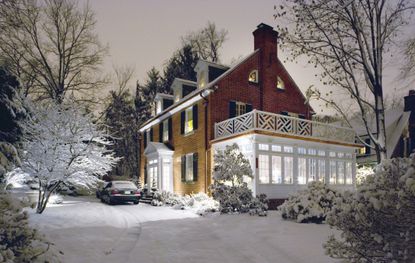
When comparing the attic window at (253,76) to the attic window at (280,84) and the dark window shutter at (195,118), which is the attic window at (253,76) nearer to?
the attic window at (280,84)

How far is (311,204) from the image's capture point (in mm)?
11773

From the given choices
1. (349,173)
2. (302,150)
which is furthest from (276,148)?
(349,173)

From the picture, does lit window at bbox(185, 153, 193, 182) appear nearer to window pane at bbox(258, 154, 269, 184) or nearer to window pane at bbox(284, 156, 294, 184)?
window pane at bbox(258, 154, 269, 184)

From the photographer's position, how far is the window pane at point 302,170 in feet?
60.6

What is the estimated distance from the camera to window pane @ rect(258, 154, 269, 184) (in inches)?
663

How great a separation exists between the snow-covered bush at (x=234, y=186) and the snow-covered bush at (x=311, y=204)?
6.69ft

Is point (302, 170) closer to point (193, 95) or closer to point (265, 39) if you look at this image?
point (193, 95)

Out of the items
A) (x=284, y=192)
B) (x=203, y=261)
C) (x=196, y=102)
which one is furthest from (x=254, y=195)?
(x=203, y=261)

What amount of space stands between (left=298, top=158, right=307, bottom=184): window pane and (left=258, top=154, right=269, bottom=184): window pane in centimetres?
261

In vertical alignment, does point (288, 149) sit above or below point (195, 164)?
above

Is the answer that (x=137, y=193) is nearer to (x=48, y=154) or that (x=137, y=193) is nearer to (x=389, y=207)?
(x=48, y=154)

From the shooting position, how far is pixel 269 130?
53.1 feet

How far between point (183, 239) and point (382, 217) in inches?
223

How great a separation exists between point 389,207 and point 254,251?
12.5ft
